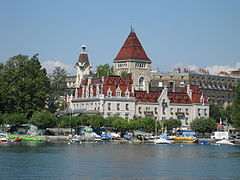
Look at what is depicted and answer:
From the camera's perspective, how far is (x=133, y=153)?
117 metres

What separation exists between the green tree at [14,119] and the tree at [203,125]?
43666mm

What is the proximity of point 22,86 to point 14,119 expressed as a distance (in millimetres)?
9071

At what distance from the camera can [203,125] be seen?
175000 millimetres

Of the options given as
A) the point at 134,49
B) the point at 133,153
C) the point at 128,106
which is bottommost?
the point at 133,153

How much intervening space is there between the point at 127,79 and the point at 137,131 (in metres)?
23.9

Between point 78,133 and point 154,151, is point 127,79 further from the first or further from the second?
point 154,151

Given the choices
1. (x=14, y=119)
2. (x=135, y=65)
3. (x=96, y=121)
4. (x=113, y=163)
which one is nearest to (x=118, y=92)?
(x=96, y=121)

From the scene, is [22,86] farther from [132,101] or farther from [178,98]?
[178,98]

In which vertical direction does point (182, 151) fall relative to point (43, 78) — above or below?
below

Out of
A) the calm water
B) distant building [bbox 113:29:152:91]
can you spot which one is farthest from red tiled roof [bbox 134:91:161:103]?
the calm water

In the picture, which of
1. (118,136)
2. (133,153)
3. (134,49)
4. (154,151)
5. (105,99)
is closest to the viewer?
(133,153)

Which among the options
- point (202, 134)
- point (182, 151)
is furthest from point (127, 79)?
point (182, 151)

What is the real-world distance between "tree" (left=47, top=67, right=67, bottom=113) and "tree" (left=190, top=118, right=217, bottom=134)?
115 ft

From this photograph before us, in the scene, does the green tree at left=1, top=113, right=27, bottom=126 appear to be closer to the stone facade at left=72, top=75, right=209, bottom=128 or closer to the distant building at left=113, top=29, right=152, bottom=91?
the stone facade at left=72, top=75, right=209, bottom=128
